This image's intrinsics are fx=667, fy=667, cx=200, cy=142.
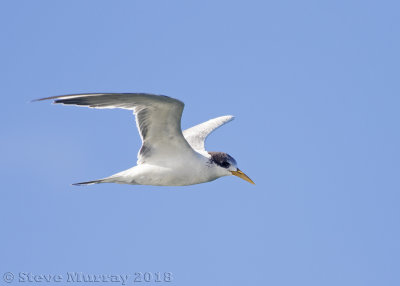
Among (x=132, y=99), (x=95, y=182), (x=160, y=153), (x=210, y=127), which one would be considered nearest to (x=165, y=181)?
(x=160, y=153)

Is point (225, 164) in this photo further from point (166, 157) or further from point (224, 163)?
point (166, 157)

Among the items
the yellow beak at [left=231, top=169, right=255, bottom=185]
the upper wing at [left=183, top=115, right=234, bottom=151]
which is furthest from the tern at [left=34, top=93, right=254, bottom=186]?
the upper wing at [left=183, top=115, right=234, bottom=151]

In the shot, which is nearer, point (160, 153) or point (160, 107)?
point (160, 107)

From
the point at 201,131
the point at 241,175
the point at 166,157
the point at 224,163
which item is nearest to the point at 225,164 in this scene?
the point at 224,163

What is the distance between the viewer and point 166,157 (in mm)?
12578

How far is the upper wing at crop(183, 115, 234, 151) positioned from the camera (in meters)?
14.7

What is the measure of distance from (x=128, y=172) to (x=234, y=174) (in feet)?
7.01

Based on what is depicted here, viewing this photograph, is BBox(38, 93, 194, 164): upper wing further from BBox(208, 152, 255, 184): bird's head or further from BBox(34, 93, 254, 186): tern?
BBox(208, 152, 255, 184): bird's head

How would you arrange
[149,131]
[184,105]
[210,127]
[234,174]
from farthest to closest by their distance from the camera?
[210,127], [234,174], [149,131], [184,105]

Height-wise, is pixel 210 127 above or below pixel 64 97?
above

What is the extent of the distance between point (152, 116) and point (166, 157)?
3.65 feet

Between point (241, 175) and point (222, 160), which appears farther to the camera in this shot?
point (241, 175)

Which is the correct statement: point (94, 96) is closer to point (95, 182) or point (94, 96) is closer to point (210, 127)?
point (95, 182)

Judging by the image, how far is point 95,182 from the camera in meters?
12.3
